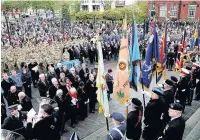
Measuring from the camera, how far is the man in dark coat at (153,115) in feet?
19.9

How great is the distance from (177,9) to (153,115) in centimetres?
3993

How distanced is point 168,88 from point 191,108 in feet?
9.52

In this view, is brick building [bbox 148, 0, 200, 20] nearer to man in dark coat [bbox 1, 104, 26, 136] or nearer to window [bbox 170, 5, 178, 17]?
window [bbox 170, 5, 178, 17]

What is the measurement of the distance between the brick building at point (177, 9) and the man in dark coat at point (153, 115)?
117ft

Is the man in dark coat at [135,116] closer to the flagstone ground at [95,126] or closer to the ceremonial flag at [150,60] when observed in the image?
the flagstone ground at [95,126]

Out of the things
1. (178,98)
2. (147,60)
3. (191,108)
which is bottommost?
(191,108)

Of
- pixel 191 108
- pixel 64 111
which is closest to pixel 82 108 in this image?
pixel 64 111

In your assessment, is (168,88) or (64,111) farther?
(64,111)

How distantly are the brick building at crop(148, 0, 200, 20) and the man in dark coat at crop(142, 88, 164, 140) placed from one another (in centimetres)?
3566

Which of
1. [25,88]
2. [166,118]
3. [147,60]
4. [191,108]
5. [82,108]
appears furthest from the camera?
[25,88]

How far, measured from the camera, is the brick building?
40.4 metres

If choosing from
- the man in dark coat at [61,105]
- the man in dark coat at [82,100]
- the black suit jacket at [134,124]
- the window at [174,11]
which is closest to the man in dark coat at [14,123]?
the man in dark coat at [61,105]

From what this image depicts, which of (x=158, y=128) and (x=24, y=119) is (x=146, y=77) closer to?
(x=158, y=128)

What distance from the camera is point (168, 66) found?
53.6 feet
